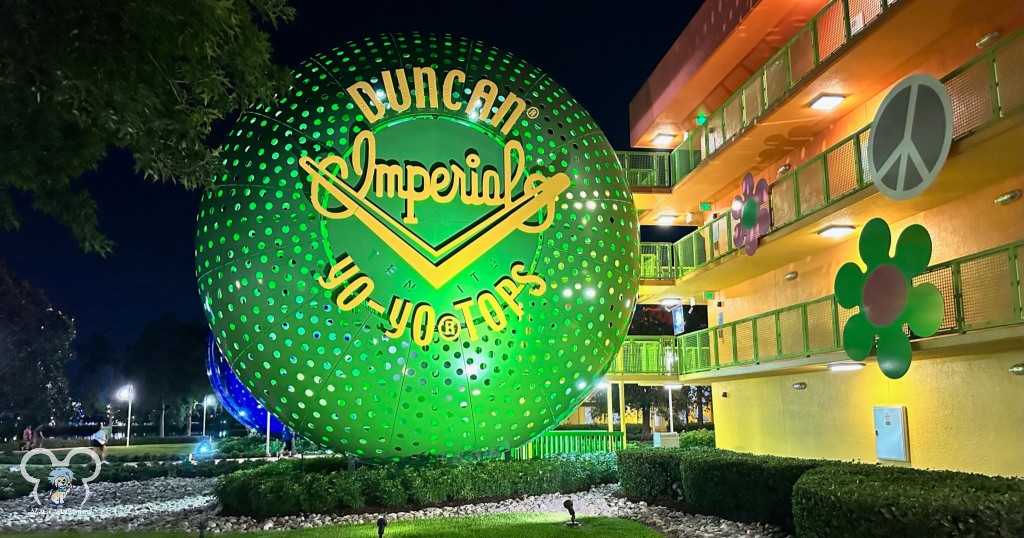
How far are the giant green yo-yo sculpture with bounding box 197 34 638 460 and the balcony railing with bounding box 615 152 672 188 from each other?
11.6 metres

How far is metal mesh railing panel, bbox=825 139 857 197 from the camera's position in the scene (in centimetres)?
1258

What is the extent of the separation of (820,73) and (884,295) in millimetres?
A: 4249

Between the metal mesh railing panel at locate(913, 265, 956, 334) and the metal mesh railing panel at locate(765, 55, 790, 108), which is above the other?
the metal mesh railing panel at locate(765, 55, 790, 108)

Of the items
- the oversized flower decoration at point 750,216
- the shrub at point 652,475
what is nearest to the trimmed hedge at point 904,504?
the shrub at point 652,475

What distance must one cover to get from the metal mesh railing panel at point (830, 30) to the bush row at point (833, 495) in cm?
765

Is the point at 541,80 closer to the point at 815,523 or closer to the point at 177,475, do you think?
the point at 815,523

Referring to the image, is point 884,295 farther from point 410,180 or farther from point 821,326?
point 410,180

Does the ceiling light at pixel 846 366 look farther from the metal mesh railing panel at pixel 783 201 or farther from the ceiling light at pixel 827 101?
the ceiling light at pixel 827 101

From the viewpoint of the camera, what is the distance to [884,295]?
11.0m

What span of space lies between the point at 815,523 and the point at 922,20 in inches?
293

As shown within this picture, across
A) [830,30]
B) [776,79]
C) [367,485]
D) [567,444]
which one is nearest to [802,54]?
[830,30]

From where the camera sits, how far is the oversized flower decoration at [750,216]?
51.0 feet

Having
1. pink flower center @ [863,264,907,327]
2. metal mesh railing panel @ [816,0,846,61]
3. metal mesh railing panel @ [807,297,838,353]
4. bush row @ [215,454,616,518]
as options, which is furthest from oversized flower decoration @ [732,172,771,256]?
bush row @ [215,454,616,518]

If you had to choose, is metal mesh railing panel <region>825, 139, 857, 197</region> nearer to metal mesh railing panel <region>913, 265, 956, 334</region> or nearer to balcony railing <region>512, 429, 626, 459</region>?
metal mesh railing panel <region>913, 265, 956, 334</region>
